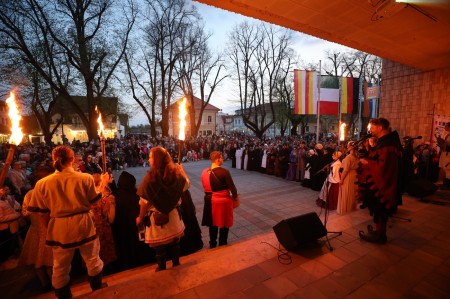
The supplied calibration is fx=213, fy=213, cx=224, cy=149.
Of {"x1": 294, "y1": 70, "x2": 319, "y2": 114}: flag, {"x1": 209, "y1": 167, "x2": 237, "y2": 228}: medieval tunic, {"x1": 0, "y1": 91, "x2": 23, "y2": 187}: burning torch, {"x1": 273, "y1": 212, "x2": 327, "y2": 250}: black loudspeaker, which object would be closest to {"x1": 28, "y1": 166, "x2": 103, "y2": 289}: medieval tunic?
{"x1": 0, "y1": 91, "x2": 23, "y2": 187}: burning torch

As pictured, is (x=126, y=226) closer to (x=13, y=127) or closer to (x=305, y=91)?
(x=13, y=127)

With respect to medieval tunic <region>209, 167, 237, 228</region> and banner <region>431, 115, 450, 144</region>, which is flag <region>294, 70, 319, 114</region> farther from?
medieval tunic <region>209, 167, 237, 228</region>

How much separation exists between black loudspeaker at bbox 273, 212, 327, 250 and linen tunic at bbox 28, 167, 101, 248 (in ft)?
8.57

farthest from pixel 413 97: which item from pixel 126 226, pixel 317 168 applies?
pixel 126 226

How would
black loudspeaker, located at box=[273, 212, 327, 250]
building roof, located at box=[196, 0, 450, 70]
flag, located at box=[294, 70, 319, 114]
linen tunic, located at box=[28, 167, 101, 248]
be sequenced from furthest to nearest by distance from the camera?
1. flag, located at box=[294, 70, 319, 114]
2. building roof, located at box=[196, 0, 450, 70]
3. black loudspeaker, located at box=[273, 212, 327, 250]
4. linen tunic, located at box=[28, 167, 101, 248]

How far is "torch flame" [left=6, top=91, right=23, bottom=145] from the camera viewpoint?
2.06 meters

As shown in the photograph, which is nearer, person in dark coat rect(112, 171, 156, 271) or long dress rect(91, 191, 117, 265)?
long dress rect(91, 191, 117, 265)

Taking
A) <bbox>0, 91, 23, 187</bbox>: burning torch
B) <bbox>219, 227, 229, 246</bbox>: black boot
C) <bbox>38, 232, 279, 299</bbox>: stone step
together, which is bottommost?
<bbox>219, 227, 229, 246</bbox>: black boot

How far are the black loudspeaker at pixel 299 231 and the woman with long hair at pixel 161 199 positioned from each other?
1563 millimetres

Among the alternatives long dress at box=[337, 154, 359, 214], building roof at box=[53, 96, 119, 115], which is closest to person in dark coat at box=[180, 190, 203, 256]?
long dress at box=[337, 154, 359, 214]

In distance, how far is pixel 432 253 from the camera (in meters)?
3.12

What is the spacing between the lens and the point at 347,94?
11391 millimetres

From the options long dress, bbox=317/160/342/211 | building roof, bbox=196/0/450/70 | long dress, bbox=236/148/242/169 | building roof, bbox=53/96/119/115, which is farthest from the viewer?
building roof, bbox=53/96/119/115

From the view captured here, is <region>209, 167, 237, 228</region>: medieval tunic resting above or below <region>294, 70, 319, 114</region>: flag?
below
